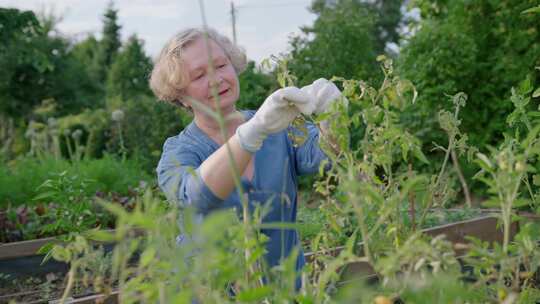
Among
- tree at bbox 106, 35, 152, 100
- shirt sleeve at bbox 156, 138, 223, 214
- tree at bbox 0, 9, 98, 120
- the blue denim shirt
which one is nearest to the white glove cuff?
shirt sleeve at bbox 156, 138, 223, 214

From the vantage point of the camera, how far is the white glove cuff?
1401 millimetres

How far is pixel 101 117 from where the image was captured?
48.2ft

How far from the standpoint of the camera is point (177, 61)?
Answer: 221cm

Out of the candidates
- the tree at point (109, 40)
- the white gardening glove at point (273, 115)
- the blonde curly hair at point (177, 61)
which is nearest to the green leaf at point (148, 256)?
the white gardening glove at point (273, 115)

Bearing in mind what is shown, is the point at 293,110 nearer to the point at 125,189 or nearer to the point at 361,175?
the point at 361,175

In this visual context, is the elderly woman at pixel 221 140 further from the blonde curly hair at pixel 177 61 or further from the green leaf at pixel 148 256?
the green leaf at pixel 148 256

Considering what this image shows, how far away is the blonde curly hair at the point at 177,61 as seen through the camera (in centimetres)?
221

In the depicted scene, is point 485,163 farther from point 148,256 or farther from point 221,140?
point 221,140

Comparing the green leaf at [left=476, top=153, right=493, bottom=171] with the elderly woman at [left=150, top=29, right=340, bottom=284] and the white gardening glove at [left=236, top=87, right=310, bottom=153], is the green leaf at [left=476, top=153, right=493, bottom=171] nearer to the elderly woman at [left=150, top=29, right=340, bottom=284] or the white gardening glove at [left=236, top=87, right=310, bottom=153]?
the white gardening glove at [left=236, top=87, right=310, bottom=153]

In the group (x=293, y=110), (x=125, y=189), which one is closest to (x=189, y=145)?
(x=293, y=110)

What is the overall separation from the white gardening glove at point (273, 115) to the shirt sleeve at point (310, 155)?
53 cm

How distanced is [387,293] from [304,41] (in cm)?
752

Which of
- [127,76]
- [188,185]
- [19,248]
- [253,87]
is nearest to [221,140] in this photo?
[188,185]

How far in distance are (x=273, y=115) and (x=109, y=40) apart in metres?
31.6
